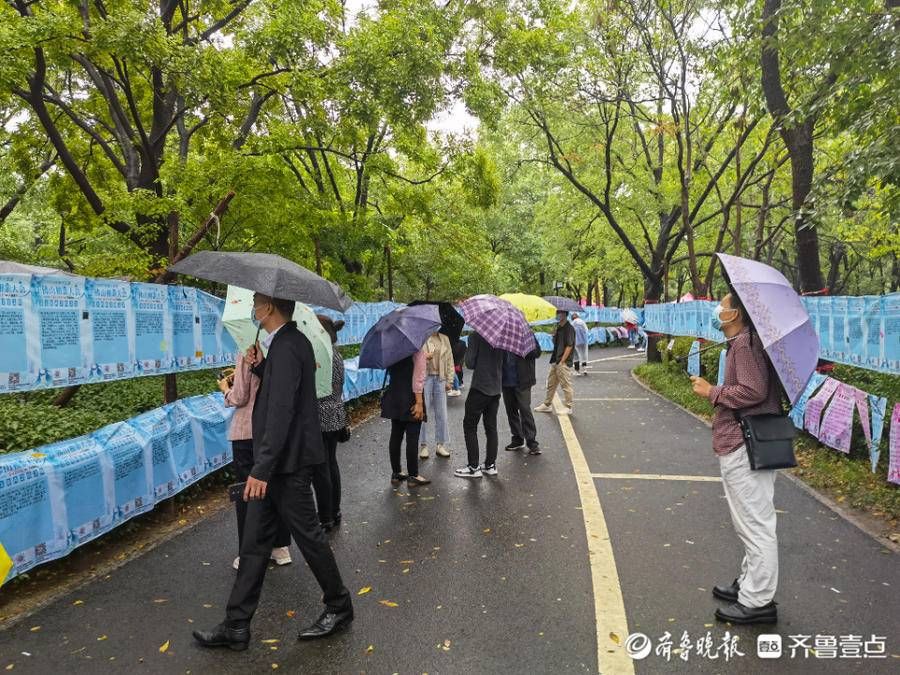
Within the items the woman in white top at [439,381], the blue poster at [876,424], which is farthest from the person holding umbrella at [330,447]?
the blue poster at [876,424]

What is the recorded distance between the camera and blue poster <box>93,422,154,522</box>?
477 centimetres

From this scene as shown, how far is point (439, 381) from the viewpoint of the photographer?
797 centimetres

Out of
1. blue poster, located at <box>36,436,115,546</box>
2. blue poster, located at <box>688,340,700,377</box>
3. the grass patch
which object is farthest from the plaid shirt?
blue poster, located at <box>688,340,700,377</box>

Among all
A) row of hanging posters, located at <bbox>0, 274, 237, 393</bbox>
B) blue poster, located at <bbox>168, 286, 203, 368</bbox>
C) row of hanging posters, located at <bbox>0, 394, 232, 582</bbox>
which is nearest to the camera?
row of hanging posters, located at <bbox>0, 394, 232, 582</bbox>

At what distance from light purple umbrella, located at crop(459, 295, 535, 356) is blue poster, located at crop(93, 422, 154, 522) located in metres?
3.40

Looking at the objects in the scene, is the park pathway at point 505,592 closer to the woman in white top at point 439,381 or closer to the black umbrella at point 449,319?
the woman in white top at point 439,381

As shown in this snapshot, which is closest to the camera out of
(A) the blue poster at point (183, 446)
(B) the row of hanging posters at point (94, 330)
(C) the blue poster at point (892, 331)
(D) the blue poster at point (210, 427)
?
(B) the row of hanging posters at point (94, 330)

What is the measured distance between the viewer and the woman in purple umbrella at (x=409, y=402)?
6465 mm

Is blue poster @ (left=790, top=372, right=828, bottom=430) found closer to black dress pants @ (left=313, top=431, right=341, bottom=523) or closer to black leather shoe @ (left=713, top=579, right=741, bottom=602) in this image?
black leather shoe @ (left=713, top=579, right=741, bottom=602)

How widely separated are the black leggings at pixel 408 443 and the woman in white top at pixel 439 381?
1.27 metres

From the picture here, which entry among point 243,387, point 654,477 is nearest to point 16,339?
point 243,387

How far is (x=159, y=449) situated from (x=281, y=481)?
7.83 ft

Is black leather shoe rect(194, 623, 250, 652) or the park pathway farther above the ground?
black leather shoe rect(194, 623, 250, 652)

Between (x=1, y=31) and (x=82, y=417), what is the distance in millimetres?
4874
